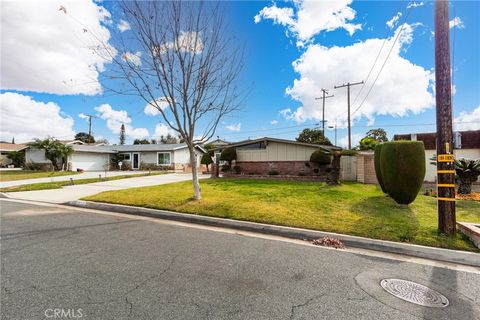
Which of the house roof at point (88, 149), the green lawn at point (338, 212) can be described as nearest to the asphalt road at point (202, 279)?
the green lawn at point (338, 212)

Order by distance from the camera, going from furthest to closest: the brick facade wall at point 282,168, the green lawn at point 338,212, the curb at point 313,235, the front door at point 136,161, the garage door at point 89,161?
the front door at point 136,161 → the garage door at point 89,161 → the brick facade wall at point 282,168 → the green lawn at point 338,212 → the curb at point 313,235

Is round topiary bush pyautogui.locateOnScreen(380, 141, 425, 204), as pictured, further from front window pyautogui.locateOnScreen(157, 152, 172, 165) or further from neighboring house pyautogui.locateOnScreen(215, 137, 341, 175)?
front window pyautogui.locateOnScreen(157, 152, 172, 165)

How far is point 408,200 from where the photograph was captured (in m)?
7.32

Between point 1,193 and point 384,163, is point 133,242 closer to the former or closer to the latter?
point 384,163

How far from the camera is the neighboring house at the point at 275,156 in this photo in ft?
54.9

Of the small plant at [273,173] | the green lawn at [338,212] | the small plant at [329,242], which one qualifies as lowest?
the small plant at [329,242]

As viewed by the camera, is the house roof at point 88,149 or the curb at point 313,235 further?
the house roof at point 88,149

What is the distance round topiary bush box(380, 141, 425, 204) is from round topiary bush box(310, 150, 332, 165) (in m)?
7.53

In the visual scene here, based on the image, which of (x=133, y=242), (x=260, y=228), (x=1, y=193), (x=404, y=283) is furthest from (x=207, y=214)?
(x=1, y=193)

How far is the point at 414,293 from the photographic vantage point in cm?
306

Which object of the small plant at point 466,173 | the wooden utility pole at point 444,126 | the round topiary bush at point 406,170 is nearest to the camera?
the wooden utility pole at point 444,126

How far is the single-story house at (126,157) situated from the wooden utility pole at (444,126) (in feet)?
86.0

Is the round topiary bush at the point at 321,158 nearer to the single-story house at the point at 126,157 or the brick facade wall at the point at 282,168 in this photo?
the brick facade wall at the point at 282,168

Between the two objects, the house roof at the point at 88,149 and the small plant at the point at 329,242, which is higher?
the house roof at the point at 88,149
